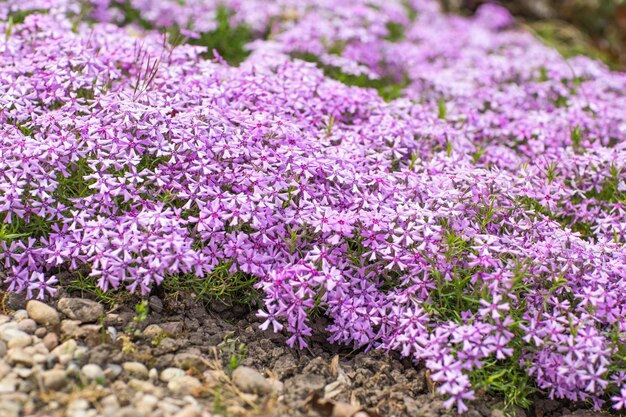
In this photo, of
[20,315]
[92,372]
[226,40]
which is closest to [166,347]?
[92,372]

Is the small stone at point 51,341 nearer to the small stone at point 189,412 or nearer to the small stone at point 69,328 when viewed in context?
the small stone at point 69,328

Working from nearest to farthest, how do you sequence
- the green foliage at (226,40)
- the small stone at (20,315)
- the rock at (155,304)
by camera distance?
the small stone at (20,315) < the rock at (155,304) < the green foliage at (226,40)

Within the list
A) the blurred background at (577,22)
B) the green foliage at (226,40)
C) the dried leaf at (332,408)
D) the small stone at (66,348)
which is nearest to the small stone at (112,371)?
the small stone at (66,348)

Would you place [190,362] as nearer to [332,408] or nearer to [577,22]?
[332,408]

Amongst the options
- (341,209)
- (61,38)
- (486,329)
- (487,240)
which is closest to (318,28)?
(61,38)

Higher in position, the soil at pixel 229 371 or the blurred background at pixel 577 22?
the soil at pixel 229 371

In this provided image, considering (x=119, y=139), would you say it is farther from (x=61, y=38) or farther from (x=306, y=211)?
(x=61, y=38)
